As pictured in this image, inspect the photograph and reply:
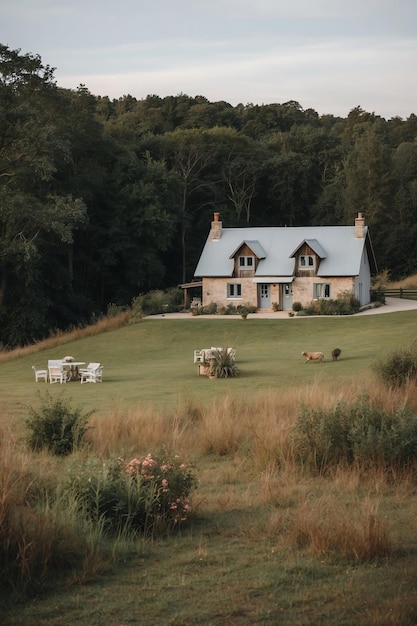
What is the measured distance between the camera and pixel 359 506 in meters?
9.60

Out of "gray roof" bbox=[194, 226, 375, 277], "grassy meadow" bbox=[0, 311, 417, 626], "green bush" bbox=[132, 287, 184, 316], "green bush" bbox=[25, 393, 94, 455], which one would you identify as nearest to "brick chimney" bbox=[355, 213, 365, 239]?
"gray roof" bbox=[194, 226, 375, 277]

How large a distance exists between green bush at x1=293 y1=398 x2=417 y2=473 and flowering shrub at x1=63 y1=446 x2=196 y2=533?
107 inches

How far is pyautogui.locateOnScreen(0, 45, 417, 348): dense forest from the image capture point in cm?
5194

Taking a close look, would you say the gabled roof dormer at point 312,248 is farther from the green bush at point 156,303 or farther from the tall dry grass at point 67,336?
the tall dry grass at point 67,336

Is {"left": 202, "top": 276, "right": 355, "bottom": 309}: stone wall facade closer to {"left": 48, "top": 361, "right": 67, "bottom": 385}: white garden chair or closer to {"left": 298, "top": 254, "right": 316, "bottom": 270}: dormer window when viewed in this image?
{"left": 298, "top": 254, "right": 316, "bottom": 270}: dormer window

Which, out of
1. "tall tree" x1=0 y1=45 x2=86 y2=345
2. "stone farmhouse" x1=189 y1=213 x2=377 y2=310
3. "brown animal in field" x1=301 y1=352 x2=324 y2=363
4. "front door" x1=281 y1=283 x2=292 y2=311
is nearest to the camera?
"brown animal in field" x1=301 y1=352 x2=324 y2=363

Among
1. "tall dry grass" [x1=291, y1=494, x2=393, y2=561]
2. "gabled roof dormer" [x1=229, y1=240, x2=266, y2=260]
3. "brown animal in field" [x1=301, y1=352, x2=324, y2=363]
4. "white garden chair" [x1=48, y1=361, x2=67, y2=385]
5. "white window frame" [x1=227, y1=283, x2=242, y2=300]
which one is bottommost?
"white garden chair" [x1=48, y1=361, x2=67, y2=385]

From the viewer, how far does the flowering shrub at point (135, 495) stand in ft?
28.7

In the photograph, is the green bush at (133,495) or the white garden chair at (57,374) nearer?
the green bush at (133,495)

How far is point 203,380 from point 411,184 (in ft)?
185

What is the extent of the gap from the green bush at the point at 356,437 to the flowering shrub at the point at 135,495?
8.96 ft

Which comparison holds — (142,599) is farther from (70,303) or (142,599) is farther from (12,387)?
(70,303)

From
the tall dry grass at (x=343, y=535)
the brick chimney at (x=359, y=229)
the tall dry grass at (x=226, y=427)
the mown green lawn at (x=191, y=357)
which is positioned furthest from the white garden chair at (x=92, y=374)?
the brick chimney at (x=359, y=229)

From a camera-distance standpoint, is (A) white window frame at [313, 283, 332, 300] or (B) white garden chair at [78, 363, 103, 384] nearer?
(B) white garden chair at [78, 363, 103, 384]
